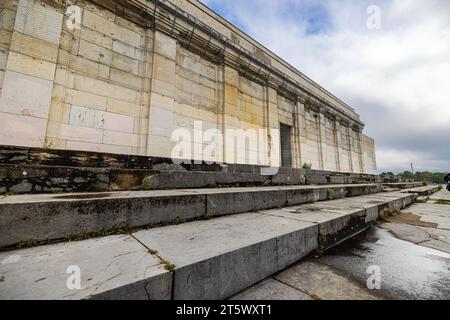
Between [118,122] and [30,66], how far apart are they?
6.26ft

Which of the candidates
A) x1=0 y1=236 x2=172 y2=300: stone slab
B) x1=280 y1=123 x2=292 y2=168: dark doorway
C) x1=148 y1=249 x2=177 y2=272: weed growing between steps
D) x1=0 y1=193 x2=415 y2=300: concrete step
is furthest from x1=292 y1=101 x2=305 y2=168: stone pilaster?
x1=0 y1=236 x2=172 y2=300: stone slab

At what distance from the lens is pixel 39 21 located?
4215 millimetres

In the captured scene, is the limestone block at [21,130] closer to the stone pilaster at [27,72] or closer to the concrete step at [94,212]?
the stone pilaster at [27,72]

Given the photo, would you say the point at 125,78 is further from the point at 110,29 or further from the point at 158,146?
the point at 158,146

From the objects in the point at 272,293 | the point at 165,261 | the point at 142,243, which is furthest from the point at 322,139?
the point at 165,261

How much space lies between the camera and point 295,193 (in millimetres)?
3533

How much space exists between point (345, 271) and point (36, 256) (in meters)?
2.23

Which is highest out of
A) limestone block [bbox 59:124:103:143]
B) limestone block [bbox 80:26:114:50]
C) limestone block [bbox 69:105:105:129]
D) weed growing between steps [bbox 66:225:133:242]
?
limestone block [bbox 80:26:114:50]

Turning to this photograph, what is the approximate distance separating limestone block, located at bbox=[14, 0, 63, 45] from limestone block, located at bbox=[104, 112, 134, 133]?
186 cm

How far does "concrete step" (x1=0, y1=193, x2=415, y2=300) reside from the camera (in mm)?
909

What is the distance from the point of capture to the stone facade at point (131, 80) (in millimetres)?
3977

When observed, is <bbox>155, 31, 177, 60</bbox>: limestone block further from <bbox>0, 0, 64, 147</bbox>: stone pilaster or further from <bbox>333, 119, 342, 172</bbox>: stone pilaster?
<bbox>333, 119, 342, 172</bbox>: stone pilaster

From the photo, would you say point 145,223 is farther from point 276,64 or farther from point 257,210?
point 276,64

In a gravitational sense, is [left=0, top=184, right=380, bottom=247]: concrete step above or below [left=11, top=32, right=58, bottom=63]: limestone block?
below
